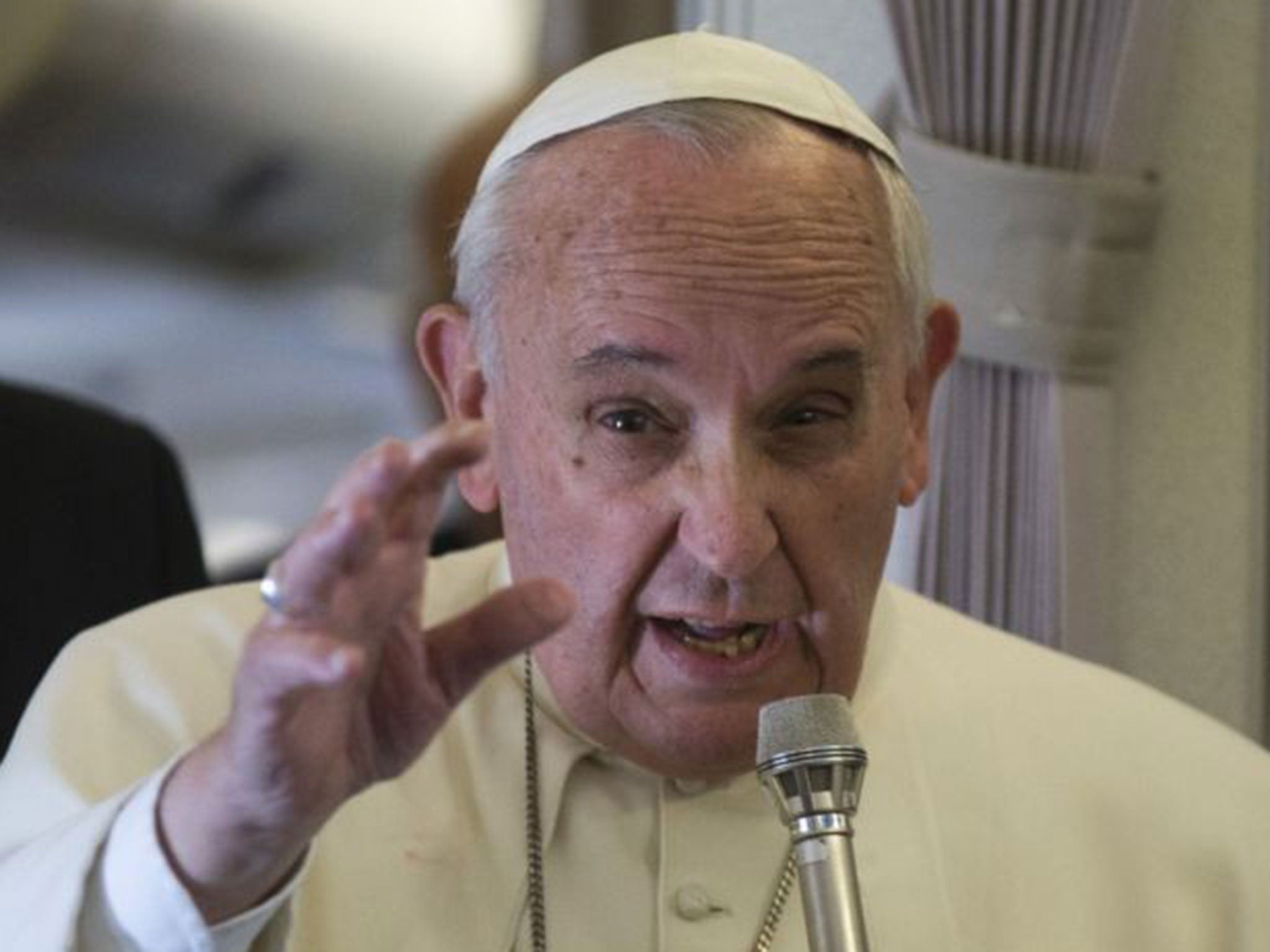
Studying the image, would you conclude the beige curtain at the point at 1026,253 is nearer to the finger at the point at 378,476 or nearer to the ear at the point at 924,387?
the ear at the point at 924,387

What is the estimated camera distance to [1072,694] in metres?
3.24

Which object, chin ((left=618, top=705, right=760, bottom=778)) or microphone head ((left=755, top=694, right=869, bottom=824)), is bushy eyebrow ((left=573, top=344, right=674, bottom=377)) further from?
microphone head ((left=755, top=694, right=869, bottom=824))

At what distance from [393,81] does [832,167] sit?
11.1 ft

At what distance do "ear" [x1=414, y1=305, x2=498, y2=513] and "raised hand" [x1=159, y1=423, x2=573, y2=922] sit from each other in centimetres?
79

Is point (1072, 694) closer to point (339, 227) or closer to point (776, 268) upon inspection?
point (776, 268)

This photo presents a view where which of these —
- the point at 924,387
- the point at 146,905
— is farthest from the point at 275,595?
the point at 924,387

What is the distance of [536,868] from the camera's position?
2.89 m

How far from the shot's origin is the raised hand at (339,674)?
200cm

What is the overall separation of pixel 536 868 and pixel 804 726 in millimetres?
928

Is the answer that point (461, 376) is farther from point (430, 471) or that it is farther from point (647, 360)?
point (430, 471)

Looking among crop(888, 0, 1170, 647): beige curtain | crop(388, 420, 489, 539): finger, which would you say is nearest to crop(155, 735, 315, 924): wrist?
crop(388, 420, 489, 539): finger

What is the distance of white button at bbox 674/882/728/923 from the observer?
2.88 m

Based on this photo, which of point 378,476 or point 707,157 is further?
point 707,157

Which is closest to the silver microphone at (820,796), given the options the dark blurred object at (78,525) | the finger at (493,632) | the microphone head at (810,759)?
the microphone head at (810,759)
